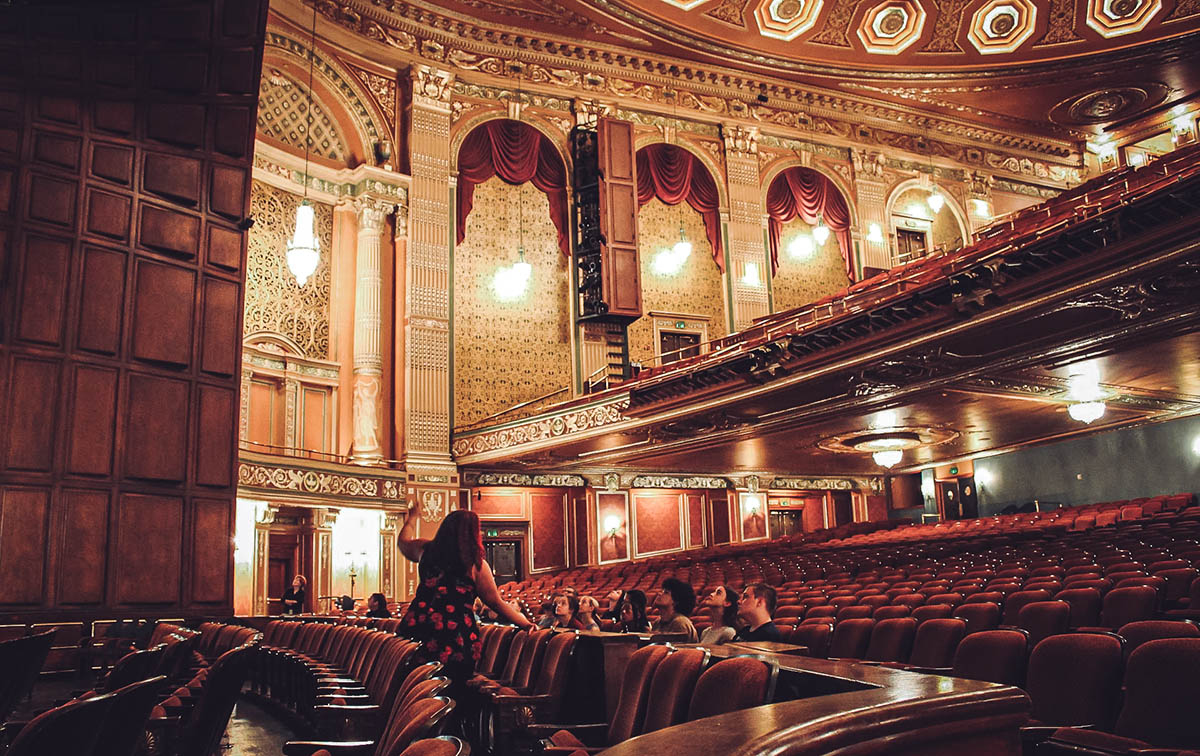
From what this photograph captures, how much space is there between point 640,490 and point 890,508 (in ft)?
20.6

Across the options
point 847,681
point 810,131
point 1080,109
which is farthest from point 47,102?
point 1080,109

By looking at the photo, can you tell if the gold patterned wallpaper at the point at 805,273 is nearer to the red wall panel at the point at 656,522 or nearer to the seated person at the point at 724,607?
the red wall panel at the point at 656,522

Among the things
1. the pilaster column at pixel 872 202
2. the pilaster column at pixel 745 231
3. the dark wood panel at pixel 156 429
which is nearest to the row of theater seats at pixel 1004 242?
the pilaster column at pixel 745 231

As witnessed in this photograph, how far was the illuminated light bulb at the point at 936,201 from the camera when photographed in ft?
73.2

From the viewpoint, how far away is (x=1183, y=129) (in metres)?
22.4

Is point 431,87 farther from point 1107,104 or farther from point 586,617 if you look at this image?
point 1107,104

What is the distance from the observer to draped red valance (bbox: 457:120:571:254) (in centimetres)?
1791

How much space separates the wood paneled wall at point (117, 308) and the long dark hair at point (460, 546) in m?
4.24

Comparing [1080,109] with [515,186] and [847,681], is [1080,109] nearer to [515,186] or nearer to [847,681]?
[515,186]

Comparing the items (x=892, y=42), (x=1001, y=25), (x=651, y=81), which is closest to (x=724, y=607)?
(x=651, y=81)

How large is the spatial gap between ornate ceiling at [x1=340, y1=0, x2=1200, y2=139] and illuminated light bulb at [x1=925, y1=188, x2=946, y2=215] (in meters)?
1.95

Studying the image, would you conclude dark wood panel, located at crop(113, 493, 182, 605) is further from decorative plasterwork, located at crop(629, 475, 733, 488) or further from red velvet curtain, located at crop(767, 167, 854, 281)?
red velvet curtain, located at crop(767, 167, 854, 281)

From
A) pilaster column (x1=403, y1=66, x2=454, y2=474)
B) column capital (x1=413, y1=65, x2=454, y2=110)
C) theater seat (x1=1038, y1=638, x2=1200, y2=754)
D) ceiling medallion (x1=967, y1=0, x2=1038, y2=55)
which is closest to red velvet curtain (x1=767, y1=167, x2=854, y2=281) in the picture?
ceiling medallion (x1=967, y1=0, x2=1038, y2=55)

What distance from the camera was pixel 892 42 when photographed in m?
20.0
